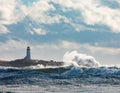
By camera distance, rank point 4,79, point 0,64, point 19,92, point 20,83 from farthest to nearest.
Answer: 1. point 0,64
2. point 4,79
3. point 20,83
4. point 19,92

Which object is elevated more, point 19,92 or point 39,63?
point 39,63

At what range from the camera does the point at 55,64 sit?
163m

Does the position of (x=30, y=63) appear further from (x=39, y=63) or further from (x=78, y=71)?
(x=78, y=71)

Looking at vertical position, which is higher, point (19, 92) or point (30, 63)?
point (30, 63)

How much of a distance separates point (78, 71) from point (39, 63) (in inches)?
1971

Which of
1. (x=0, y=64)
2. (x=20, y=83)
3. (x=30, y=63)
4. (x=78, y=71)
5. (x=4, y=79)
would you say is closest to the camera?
(x=20, y=83)

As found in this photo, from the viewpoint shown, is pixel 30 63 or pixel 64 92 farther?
pixel 30 63

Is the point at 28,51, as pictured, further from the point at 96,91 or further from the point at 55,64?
the point at 96,91

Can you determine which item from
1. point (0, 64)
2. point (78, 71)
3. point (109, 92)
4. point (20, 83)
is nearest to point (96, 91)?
point (109, 92)

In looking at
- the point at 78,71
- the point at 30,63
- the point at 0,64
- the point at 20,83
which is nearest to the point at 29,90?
the point at 20,83

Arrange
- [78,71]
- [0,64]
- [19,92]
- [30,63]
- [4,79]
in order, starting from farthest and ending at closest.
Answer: [0,64] < [30,63] < [78,71] < [4,79] < [19,92]

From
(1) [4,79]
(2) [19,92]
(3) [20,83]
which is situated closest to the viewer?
(2) [19,92]

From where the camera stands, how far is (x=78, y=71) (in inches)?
4498

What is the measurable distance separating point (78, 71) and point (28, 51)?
48.7m
